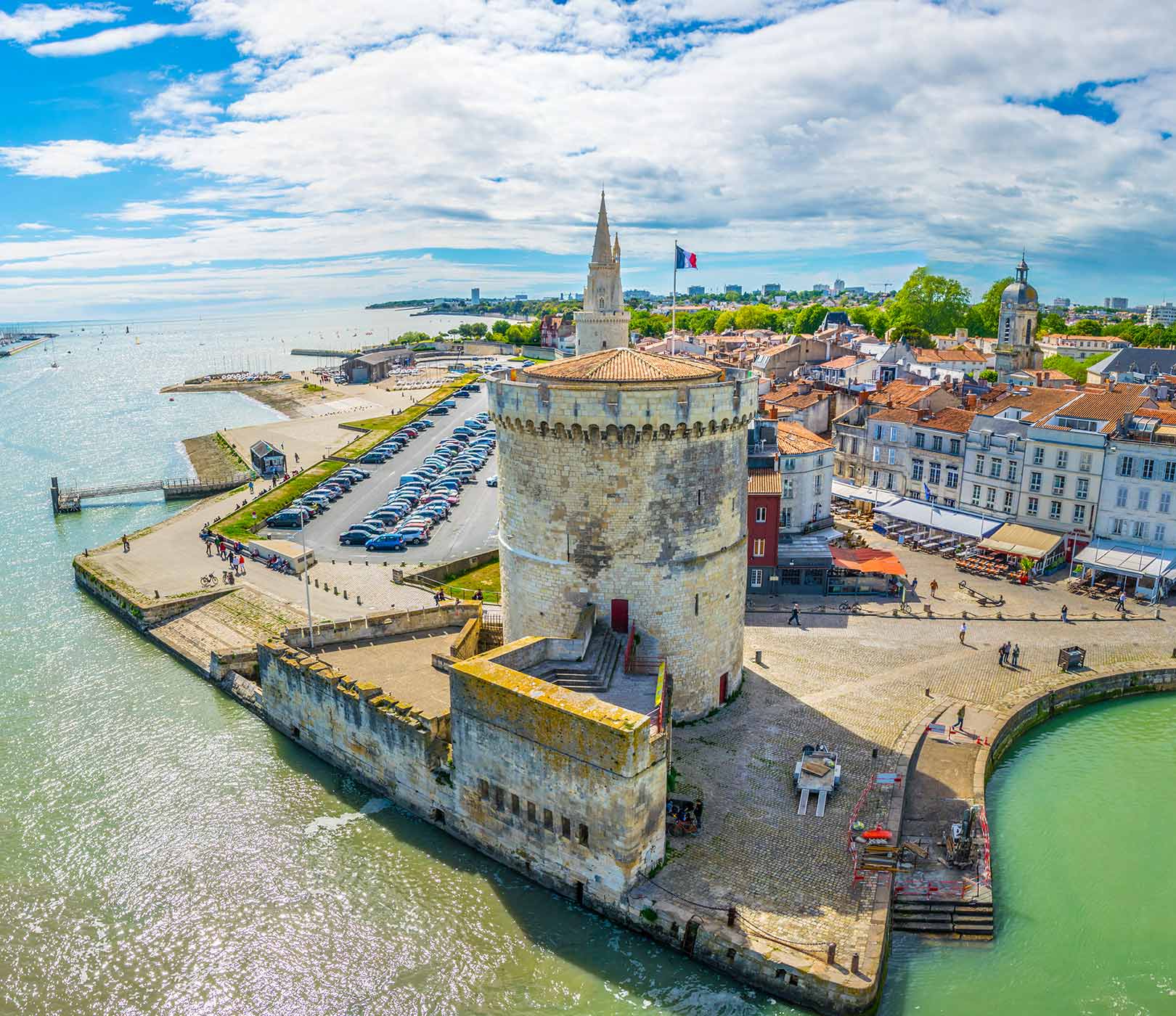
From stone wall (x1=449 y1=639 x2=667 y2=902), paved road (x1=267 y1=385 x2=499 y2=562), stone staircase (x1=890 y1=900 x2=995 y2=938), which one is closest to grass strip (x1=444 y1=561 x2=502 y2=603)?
paved road (x1=267 y1=385 x2=499 y2=562)

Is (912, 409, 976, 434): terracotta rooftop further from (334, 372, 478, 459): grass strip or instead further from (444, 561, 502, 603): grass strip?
(334, 372, 478, 459): grass strip

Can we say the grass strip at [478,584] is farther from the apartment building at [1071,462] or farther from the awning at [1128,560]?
the apartment building at [1071,462]

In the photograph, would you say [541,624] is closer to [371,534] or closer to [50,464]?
[371,534]

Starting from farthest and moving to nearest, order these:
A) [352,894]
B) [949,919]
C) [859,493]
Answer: [859,493]
[352,894]
[949,919]

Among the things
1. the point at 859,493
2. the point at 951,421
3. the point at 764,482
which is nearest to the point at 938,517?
Answer: the point at 859,493

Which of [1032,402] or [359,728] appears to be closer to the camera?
[359,728]

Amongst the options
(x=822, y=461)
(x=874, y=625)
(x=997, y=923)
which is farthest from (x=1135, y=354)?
(x=997, y=923)

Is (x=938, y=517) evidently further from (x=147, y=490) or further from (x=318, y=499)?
(x=147, y=490)
